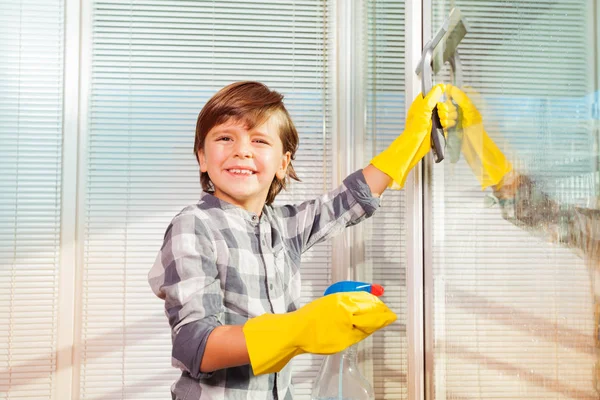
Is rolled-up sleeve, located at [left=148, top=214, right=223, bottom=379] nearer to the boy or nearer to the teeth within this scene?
the boy

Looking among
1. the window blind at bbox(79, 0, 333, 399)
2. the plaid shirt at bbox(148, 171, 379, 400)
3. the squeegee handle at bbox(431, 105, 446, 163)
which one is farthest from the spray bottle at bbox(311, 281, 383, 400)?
the window blind at bbox(79, 0, 333, 399)

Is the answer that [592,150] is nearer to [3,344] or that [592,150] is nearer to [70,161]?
[70,161]

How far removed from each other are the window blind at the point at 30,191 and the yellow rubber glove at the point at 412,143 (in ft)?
3.84

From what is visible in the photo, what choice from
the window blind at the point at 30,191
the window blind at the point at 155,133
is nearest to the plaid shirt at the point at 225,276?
the window blind at the point at 155,133

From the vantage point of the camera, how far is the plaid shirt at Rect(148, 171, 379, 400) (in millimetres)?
1061

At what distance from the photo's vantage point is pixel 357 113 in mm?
1910

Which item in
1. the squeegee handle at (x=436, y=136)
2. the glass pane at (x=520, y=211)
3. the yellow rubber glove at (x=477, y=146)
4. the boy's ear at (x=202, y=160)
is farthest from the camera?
the boy's ear at (x=202, y=160)

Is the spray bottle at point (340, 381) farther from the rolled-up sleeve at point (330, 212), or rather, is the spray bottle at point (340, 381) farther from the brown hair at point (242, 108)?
the brown hair at point (242, 108)

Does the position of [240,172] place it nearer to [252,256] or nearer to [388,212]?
[252,256]

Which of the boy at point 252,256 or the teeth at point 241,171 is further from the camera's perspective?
the teeth at point 241,171

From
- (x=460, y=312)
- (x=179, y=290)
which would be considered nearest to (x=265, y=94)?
(x=179, y=290)

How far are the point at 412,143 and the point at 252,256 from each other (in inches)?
15.2

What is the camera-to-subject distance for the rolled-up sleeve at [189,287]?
1.03 metres

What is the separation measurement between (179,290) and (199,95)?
110 cm
